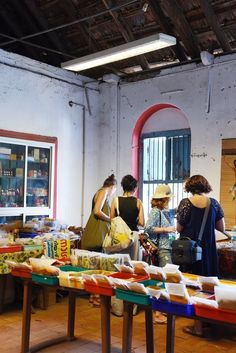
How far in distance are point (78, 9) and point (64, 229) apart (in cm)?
330

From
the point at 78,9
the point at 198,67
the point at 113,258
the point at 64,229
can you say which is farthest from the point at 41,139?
the point at 113,258

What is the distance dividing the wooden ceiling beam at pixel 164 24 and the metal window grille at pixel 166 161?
44.6 inches

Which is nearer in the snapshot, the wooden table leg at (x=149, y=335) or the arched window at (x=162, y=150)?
the wooden table leg at (x=149, y=335)

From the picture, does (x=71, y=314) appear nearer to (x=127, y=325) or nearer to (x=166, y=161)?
(x=127, y=325)

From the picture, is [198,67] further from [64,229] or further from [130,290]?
[130,290]

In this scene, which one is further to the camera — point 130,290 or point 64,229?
point 64,229

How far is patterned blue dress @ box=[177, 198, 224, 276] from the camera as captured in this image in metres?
4.12

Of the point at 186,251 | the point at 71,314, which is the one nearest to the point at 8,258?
the point at 71,314

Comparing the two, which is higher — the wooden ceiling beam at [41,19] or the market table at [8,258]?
the wooden ceiling beam at [41,19]

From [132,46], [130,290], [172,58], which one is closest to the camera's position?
[130,290]

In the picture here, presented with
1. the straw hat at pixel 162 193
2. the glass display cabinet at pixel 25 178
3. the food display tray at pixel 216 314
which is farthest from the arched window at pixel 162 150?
the food display tray at pixel 216 314

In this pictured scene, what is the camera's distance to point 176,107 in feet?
22.3

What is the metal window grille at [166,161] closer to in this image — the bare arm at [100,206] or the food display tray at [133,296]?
the bare arm at [100,206]

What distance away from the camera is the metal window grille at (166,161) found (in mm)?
6871
